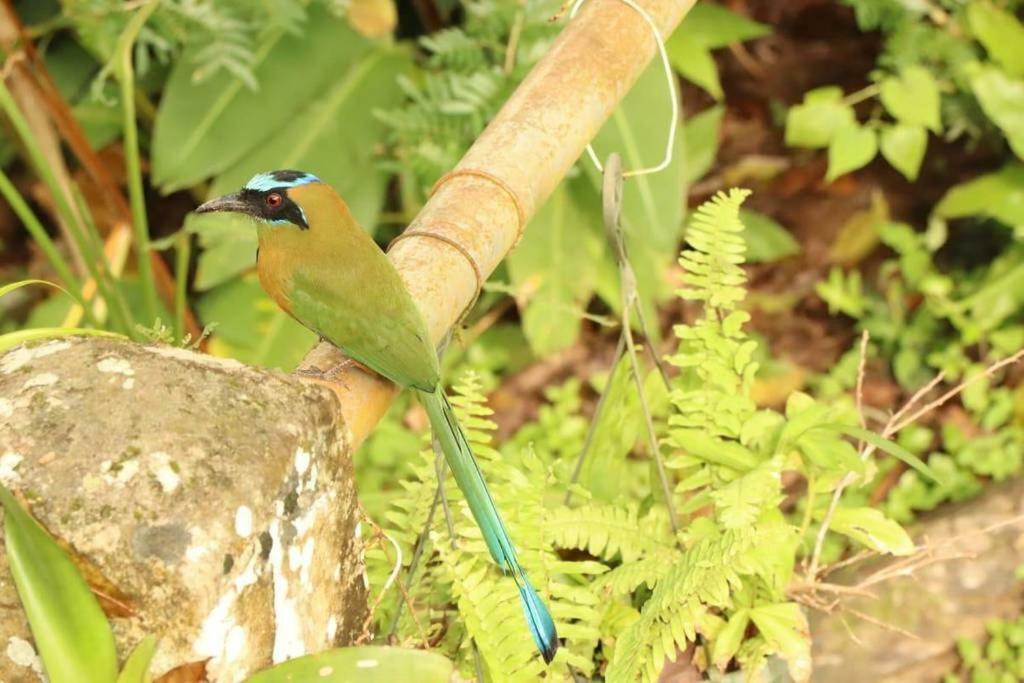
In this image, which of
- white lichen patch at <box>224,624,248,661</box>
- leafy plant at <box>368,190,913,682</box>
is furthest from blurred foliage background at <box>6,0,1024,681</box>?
white lichen patch at <box>224,624,248,661</box>

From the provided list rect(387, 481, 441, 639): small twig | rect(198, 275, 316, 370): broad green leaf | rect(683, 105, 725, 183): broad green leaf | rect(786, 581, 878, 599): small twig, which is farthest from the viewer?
rect(683, 105, 725, 183): broad green leaf

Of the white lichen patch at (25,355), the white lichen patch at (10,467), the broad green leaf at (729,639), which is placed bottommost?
the broad green leaf at (729,639)

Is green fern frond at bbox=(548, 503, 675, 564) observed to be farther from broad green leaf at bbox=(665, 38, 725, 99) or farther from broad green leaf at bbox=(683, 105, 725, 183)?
broad green leaf at bbox=(683, 105, 725, 183)

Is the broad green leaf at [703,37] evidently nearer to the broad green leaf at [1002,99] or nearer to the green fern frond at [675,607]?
the broad green leaf at [1002,99]

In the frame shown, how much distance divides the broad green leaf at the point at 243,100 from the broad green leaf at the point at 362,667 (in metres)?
2.51

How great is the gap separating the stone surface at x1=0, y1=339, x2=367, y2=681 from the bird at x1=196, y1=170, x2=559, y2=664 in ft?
0.66

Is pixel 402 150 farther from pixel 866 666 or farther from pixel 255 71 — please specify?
pixel 866 666

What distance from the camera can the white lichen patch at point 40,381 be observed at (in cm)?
124

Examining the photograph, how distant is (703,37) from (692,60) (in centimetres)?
17

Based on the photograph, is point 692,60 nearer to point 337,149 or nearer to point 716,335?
point 337,149

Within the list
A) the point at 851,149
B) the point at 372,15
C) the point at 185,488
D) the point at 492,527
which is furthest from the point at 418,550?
the point at 851,149

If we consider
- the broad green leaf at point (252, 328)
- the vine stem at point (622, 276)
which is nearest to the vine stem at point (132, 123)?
the broad green leaf at point (252, 328)

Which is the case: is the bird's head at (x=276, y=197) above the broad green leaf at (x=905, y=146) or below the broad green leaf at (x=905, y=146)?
above

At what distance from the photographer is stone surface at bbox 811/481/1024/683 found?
297 centimetres
